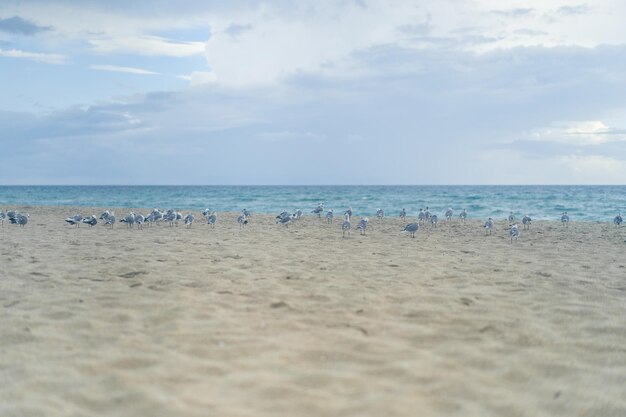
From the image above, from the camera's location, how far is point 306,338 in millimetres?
5055

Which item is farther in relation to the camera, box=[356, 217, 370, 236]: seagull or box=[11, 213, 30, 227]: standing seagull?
box=[11, 213, 30, 227]: standing seagull

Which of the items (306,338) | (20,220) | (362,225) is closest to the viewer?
(306,338)

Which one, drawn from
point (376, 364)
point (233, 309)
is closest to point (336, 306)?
point (233, 309)

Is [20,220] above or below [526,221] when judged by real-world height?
below

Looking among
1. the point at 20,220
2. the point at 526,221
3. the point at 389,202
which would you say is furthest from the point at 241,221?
the point at 389,202

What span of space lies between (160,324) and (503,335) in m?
3.72

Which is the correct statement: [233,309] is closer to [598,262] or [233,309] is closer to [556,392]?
[556,392]

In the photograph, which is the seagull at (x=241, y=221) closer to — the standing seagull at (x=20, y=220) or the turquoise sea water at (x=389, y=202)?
the standing seagull at (x=20, y=220)

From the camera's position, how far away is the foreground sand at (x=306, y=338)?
153 inches

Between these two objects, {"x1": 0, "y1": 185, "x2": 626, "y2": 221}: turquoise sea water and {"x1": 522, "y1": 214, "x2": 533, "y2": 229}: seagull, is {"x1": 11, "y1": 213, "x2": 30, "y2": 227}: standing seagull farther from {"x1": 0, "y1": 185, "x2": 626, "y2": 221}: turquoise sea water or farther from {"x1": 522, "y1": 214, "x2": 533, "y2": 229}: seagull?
{"x1": 522, "y1": 214, "x2": 533, "y2": 229}: seagull

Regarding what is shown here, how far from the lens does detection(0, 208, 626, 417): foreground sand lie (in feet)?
12.8

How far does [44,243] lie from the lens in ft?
41.2

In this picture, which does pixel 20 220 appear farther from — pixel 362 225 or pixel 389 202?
pixel 389 202

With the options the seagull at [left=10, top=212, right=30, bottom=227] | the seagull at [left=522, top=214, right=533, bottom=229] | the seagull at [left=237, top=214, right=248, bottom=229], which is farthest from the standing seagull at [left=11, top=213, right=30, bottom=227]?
Result: the seagull at [left=522, top=214, right=533, bottom=229]
